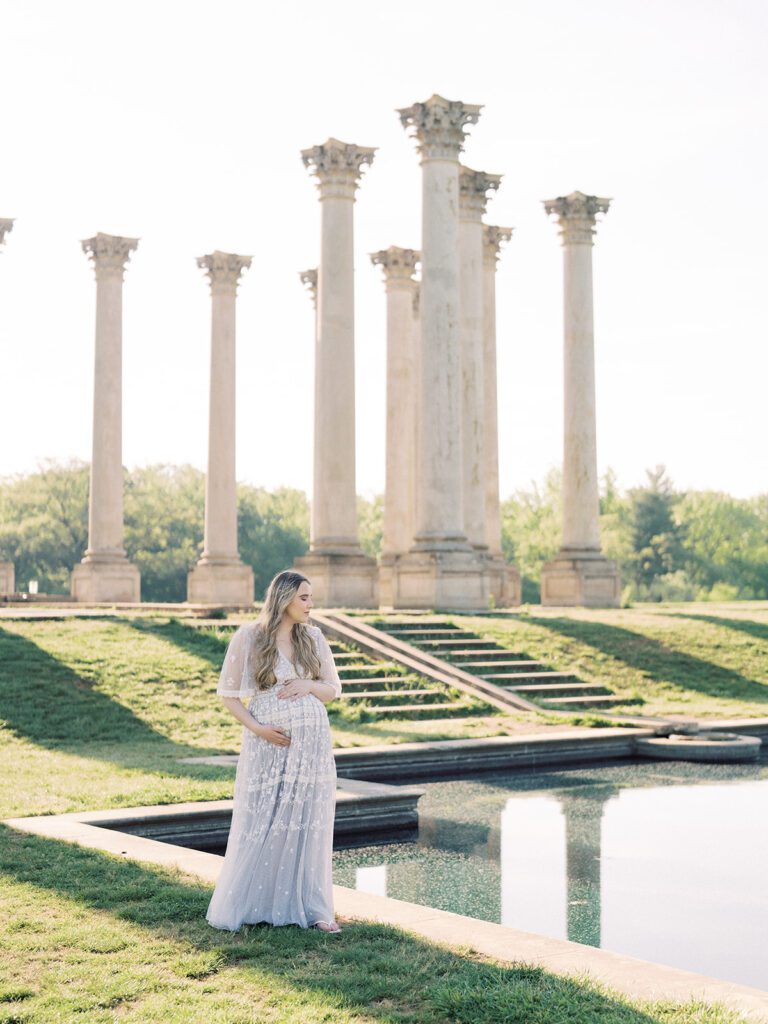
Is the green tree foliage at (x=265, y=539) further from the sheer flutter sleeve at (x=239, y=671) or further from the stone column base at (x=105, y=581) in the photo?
the sheer flutter sleeve at (x=239, y=671)

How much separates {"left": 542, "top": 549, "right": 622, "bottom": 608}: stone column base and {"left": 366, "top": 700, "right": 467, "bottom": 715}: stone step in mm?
29596

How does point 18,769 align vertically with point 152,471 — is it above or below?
below

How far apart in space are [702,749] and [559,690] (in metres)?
11.0

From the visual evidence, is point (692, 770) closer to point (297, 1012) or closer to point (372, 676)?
point (372, 676)

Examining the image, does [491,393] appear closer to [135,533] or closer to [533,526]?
[135,533]

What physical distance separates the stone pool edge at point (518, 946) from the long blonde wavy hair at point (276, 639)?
2.85m

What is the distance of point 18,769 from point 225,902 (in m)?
14.2

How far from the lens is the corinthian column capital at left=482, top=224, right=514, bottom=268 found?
77.0 meters

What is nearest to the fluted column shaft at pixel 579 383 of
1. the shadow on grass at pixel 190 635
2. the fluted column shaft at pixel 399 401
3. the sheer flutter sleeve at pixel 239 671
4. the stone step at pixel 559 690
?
the fluted column shaft at pixel 399 401

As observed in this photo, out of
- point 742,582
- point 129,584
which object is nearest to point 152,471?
point 742,582

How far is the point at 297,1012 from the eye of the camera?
1145cm

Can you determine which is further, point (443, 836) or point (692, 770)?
point (692, 770)

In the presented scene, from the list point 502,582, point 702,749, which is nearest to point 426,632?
point 702,749

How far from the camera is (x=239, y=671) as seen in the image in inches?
581
